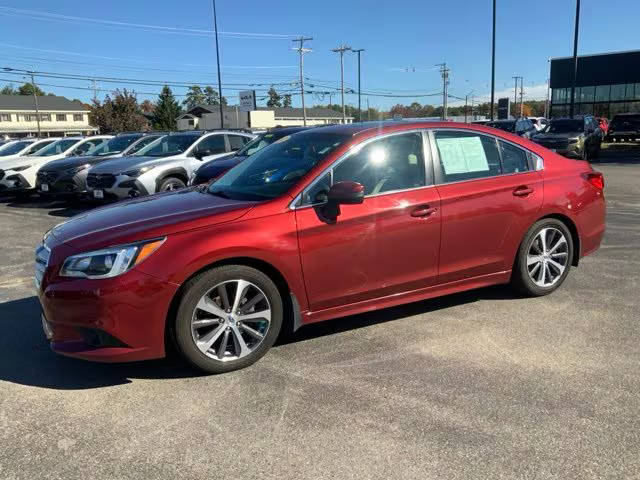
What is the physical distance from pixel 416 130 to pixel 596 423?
99.3 inches

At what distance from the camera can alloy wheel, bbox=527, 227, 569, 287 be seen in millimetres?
5059

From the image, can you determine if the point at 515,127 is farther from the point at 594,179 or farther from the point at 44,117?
the point at 44,117

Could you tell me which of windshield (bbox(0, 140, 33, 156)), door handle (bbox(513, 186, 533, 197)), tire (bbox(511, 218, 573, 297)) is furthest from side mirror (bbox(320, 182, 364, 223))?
windshield (bbox(0, 140, 33, 156))

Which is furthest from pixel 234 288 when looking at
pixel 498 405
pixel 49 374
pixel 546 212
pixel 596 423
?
pixel 546 212

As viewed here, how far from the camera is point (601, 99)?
157ft

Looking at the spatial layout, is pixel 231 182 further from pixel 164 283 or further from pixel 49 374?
pixel 49 374

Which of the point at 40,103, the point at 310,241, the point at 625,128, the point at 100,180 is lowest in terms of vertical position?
the point at 100,180

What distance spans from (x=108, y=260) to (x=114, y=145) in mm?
13261

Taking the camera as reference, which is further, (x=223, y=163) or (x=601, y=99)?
(x=601, y=99)

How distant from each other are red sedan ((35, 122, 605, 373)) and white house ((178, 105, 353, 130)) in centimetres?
5468

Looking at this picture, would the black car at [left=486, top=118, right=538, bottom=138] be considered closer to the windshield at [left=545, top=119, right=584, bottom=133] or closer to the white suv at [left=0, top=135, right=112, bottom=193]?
the windshield at [left=545, top=119, right=584, bottom=133]

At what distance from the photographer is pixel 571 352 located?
4.03 meters

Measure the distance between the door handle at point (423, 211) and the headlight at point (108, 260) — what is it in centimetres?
190

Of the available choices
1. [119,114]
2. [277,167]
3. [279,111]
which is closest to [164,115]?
[119,114]
